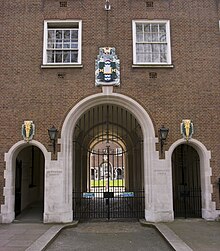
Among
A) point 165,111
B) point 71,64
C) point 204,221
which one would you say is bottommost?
point 204,221

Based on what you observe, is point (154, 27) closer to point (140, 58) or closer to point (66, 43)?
point (140, 58)

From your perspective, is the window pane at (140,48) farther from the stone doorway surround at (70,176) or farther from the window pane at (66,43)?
the window pane at (66,43)

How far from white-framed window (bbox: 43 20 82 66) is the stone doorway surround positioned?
205 cm

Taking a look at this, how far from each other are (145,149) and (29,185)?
710 cm

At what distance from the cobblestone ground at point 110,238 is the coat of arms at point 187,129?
147 inches

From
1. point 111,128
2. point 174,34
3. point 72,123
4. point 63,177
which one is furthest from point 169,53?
point 111,128

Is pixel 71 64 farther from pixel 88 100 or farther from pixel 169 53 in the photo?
pixel 169 53

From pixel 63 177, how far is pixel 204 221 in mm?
5498

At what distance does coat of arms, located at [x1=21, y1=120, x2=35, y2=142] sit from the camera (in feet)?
37.1

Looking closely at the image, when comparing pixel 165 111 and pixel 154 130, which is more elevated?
pixel 165 111

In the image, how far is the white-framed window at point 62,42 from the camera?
12.2m

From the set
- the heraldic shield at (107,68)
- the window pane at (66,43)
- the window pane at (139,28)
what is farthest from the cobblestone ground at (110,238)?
the window pane at (139,28)

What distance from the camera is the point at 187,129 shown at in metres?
11.5

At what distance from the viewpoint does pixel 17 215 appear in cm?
1248
